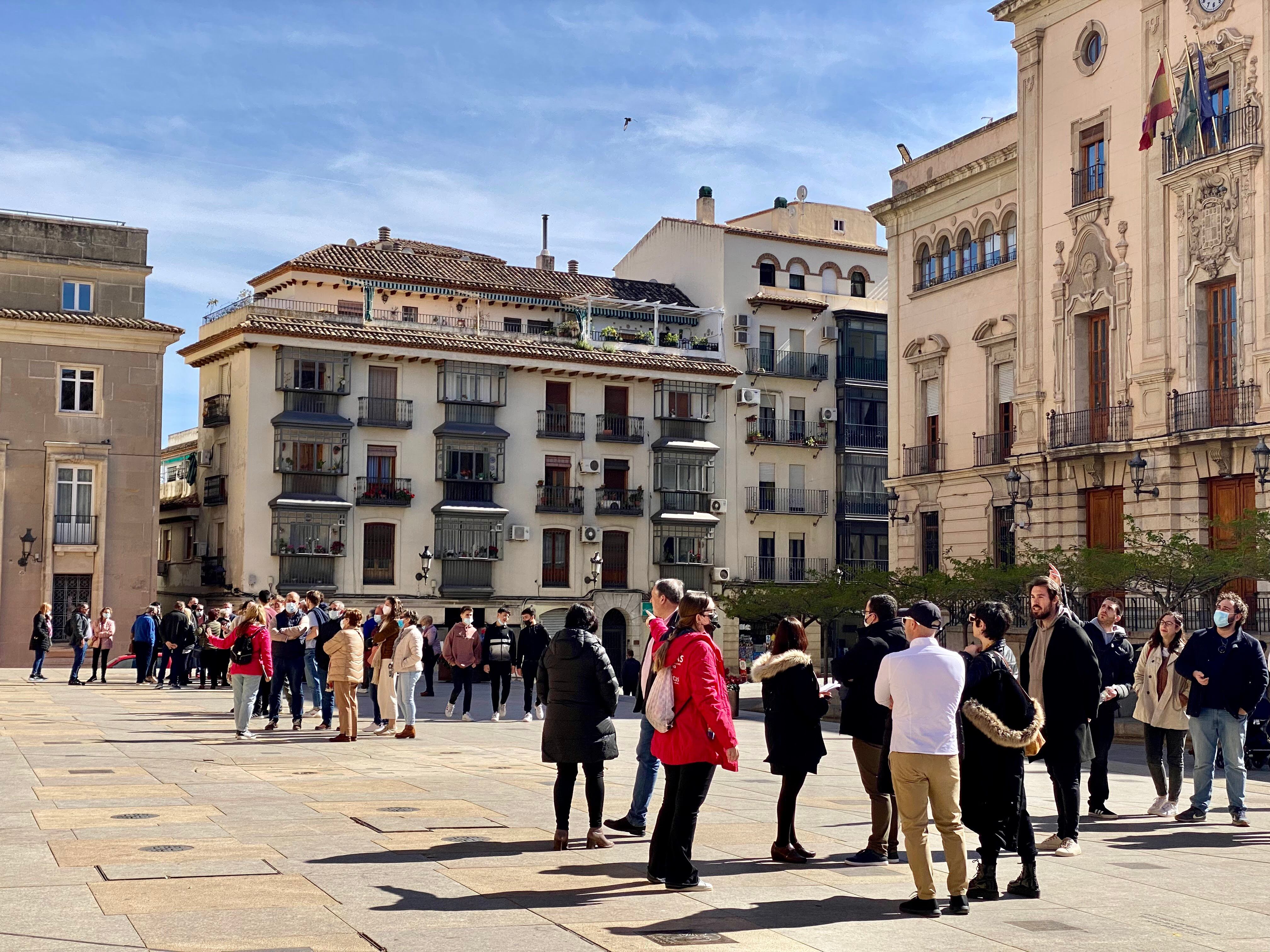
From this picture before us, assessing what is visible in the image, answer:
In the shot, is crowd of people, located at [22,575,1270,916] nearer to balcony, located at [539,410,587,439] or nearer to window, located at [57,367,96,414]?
window, located at [57,367,96,414]

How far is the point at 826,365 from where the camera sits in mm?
61156

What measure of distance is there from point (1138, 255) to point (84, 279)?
2935 centimetres

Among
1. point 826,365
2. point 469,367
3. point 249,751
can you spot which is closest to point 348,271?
point 469,367

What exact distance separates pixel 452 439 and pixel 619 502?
6.66 meters

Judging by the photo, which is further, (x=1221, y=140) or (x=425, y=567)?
(x=425, y=567)

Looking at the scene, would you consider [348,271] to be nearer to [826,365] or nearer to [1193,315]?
[826,365]

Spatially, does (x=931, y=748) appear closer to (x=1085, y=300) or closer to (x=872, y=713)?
(x=872, y=713)

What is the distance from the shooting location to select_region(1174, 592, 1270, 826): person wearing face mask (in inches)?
509

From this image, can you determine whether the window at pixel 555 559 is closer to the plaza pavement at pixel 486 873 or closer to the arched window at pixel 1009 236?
the arched window at pixel 1009 236

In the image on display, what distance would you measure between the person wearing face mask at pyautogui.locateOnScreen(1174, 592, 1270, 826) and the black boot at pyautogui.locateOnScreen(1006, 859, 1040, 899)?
411cm

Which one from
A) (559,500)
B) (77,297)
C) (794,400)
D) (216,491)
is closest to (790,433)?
(794,400)

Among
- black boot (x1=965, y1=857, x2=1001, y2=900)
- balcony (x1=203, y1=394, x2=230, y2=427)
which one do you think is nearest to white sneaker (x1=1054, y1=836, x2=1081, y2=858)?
black boot (x1=965, y1=857, x2=1001, y2=900)

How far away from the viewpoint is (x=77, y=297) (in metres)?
45.6

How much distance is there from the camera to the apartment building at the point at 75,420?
→ 146ft
